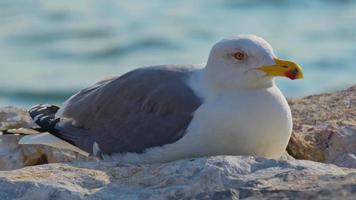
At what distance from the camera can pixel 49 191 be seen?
4684mm

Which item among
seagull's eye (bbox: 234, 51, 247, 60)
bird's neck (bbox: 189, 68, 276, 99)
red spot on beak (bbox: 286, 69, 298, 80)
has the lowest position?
bird's neck (bbox: 189, 68, 276, 99)

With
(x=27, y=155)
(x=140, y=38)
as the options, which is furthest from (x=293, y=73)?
(x=140, y=38)

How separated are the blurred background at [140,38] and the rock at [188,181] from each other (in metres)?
7.96

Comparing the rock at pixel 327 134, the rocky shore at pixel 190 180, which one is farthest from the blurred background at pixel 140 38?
the rocky shore at pixel 190 180

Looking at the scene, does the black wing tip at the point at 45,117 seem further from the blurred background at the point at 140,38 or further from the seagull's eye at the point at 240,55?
the blurred background at the point at 140,38

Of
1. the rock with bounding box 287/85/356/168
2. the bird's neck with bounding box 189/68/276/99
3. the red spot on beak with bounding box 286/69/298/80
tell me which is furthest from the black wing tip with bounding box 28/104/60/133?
the red spot on beak with bounding box 286/69/298/80

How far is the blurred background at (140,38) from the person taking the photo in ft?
44.7

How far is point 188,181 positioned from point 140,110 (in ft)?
4.37

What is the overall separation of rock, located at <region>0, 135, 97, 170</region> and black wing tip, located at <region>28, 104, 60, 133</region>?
0.11 m

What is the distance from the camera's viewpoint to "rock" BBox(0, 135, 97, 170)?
6305 mm

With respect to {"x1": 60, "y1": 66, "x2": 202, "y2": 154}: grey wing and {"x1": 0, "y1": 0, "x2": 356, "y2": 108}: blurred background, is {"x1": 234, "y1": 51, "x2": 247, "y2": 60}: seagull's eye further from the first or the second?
{"x1": 0, "y1": 0, "x2": 356, "y2": 108}: blurred background

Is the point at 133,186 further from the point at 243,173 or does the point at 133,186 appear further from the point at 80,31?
the point at 80,31

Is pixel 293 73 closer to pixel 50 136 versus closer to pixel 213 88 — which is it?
pixel 213 88

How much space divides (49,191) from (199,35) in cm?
1041
